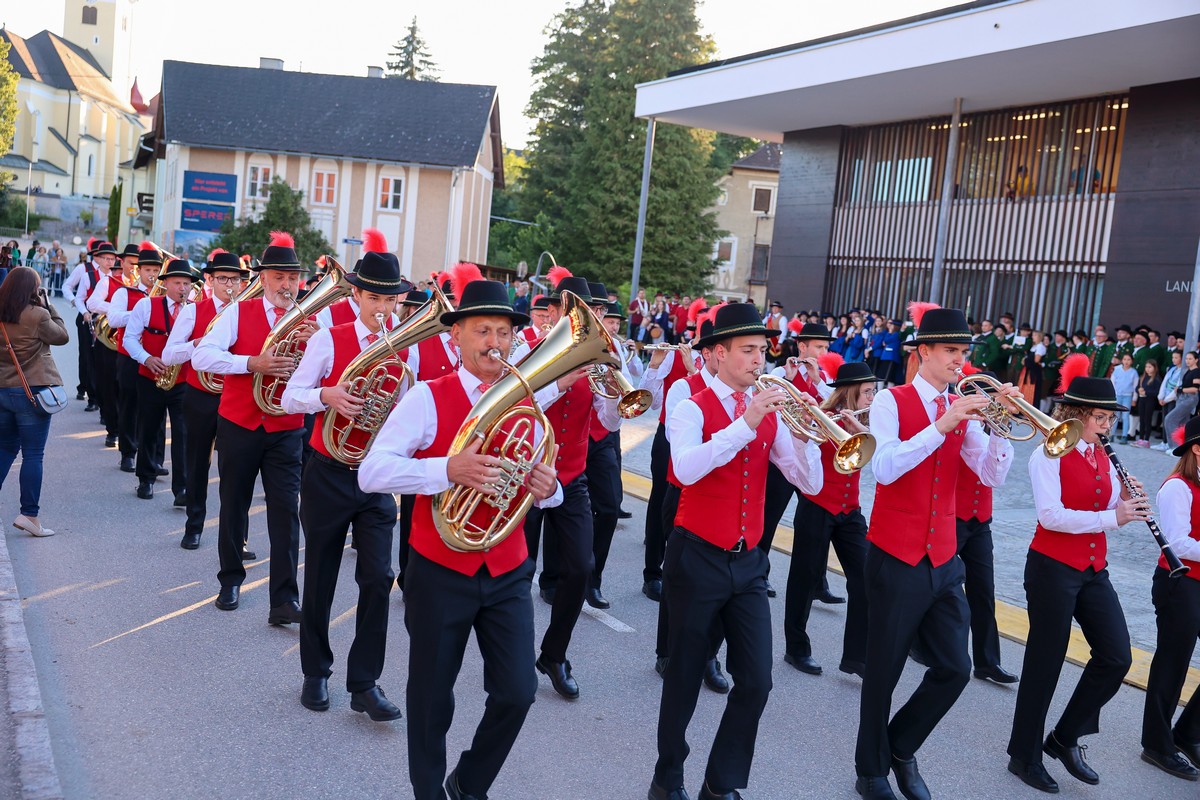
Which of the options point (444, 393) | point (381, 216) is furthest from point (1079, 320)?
point (381, 216)

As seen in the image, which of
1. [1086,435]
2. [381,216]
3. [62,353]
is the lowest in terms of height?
[62,353]

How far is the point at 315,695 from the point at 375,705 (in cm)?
35

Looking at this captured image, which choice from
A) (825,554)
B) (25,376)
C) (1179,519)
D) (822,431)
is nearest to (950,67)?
(825,554)

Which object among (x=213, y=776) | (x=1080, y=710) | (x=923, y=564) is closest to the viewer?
(x=213, y=776)

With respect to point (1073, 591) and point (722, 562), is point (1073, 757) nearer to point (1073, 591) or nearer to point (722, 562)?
point (1073, 591)

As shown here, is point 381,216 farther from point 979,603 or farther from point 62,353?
point 979,603

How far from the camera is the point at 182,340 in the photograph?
29.0 ft

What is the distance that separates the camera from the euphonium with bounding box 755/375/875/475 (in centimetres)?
478

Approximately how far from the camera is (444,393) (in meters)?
4.32

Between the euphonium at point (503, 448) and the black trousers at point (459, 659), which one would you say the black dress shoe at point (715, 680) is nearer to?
the black trousers at point (459, 659)

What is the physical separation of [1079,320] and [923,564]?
1991cm

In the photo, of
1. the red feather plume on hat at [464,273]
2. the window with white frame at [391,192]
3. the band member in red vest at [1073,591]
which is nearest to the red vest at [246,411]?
the red feather plume on hat at [464,273]

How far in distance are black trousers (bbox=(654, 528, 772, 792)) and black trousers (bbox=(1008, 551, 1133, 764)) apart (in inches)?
63.7

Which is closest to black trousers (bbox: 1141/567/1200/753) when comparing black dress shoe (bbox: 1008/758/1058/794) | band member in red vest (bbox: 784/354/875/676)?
black dress shoe (bbox: 1008/758/1058/794)
